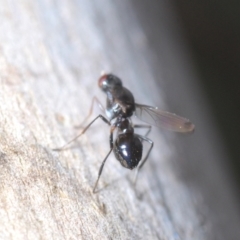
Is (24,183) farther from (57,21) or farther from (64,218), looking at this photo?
(57,21)

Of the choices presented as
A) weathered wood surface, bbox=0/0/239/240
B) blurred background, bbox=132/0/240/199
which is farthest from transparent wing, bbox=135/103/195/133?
blurred background, bbox=132/0/240/199

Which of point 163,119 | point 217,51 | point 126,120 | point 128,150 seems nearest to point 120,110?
point 126,120

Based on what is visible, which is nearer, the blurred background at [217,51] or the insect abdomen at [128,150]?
the insect abdomen at [128,150]

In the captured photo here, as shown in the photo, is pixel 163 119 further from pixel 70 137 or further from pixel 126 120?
pixel 70 137

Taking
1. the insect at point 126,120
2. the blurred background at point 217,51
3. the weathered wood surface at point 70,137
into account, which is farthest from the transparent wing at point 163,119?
the blurred background at point 217,51

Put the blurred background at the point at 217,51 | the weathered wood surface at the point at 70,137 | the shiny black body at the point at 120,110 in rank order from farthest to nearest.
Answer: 1. the blurred background at the point at 217,51
2. the shiny black body at the point at 120,110
3. the weathered wood surface at the point at 70,137

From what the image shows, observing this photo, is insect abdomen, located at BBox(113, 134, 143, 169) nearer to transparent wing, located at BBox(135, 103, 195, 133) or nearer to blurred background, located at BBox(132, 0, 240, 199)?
transparent wing, located at BBox(135, 103, 195, 133)

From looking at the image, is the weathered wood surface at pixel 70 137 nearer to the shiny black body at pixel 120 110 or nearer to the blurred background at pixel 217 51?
the shiny black body at pixel 120 110
